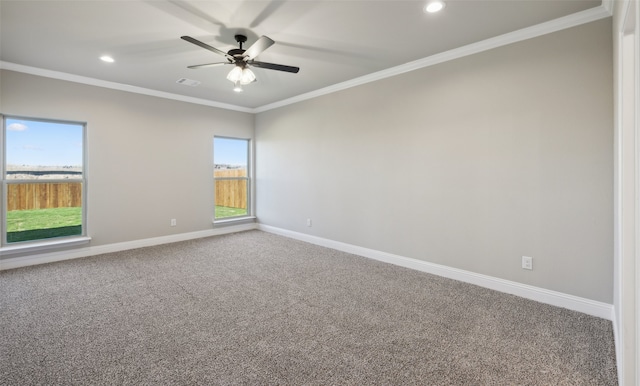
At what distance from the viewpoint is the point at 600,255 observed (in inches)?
96.7

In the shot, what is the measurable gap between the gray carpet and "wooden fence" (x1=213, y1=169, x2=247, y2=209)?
2.46 m

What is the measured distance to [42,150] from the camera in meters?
4.06

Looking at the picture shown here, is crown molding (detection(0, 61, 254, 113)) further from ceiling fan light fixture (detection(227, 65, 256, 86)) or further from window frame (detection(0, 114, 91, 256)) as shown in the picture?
ceiling fan light fixture (detection(227, 65, 256, 86))

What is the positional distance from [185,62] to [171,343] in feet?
10.4

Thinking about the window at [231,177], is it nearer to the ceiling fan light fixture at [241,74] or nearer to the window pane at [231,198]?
the window pane at [231,198]

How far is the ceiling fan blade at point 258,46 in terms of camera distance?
2398 millimetres

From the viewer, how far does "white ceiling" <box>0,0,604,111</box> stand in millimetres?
2402

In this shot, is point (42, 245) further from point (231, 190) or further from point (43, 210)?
point (231, 190)

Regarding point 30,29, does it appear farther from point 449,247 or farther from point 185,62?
point 449,247

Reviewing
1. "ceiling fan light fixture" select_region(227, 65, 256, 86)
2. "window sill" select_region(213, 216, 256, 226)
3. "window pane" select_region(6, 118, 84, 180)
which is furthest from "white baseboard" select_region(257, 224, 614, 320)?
"window pane" select_region(6, 118, 84, 180)

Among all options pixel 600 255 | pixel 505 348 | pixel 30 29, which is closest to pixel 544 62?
pixel 600 255

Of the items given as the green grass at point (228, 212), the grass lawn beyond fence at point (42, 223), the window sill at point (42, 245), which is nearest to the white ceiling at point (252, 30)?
the grass lawn beyond fence at point (42, 223)

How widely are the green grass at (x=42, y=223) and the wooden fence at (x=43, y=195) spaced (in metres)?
0.07

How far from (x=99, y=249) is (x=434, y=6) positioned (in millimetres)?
5244
